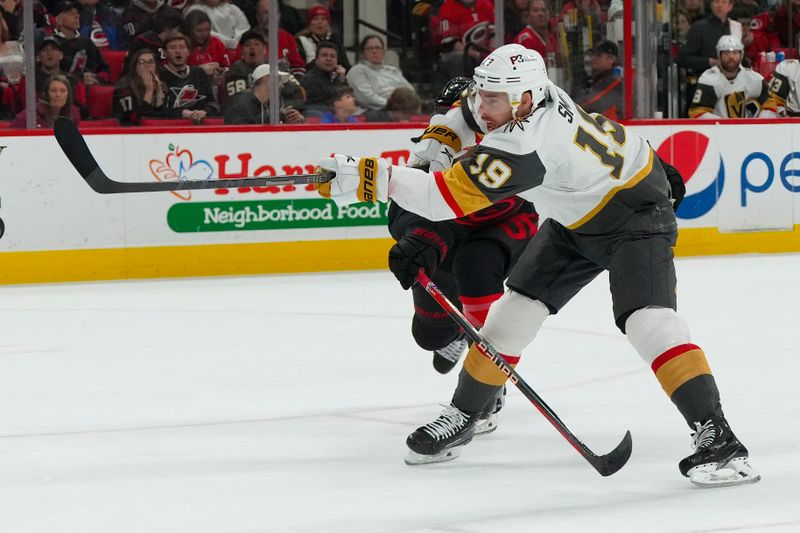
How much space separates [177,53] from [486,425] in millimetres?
4527

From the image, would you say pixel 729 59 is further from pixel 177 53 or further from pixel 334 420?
pixel 334 420

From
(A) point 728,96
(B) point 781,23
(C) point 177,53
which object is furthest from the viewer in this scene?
(B) point 781,23

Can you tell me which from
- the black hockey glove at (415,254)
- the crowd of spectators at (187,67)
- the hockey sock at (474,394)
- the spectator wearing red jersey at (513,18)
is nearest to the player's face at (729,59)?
the spectator wearing red jersey at (513,18)

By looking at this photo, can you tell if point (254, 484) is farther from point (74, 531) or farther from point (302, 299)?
point (302, 299)

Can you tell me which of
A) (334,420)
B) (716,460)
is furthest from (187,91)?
(716,460)

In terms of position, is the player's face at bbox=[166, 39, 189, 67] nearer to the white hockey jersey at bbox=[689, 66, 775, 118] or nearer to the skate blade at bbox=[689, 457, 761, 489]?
the white hockey jersey at bbox=[689, 66, 775, 118]

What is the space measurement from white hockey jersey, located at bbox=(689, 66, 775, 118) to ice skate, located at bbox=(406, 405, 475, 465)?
570cm

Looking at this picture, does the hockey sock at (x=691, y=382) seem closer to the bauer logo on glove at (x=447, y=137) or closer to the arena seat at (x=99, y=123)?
the bauer logo on glove at (x=447, y=137)

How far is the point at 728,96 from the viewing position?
9102 mm

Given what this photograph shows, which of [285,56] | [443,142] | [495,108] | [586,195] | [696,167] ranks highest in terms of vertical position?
[285,56]

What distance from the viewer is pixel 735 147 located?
884 centimetres

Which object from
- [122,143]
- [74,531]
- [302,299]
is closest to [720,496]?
[74,531]

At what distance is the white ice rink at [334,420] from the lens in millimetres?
3041

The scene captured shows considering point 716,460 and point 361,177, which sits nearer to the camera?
point 716,460
